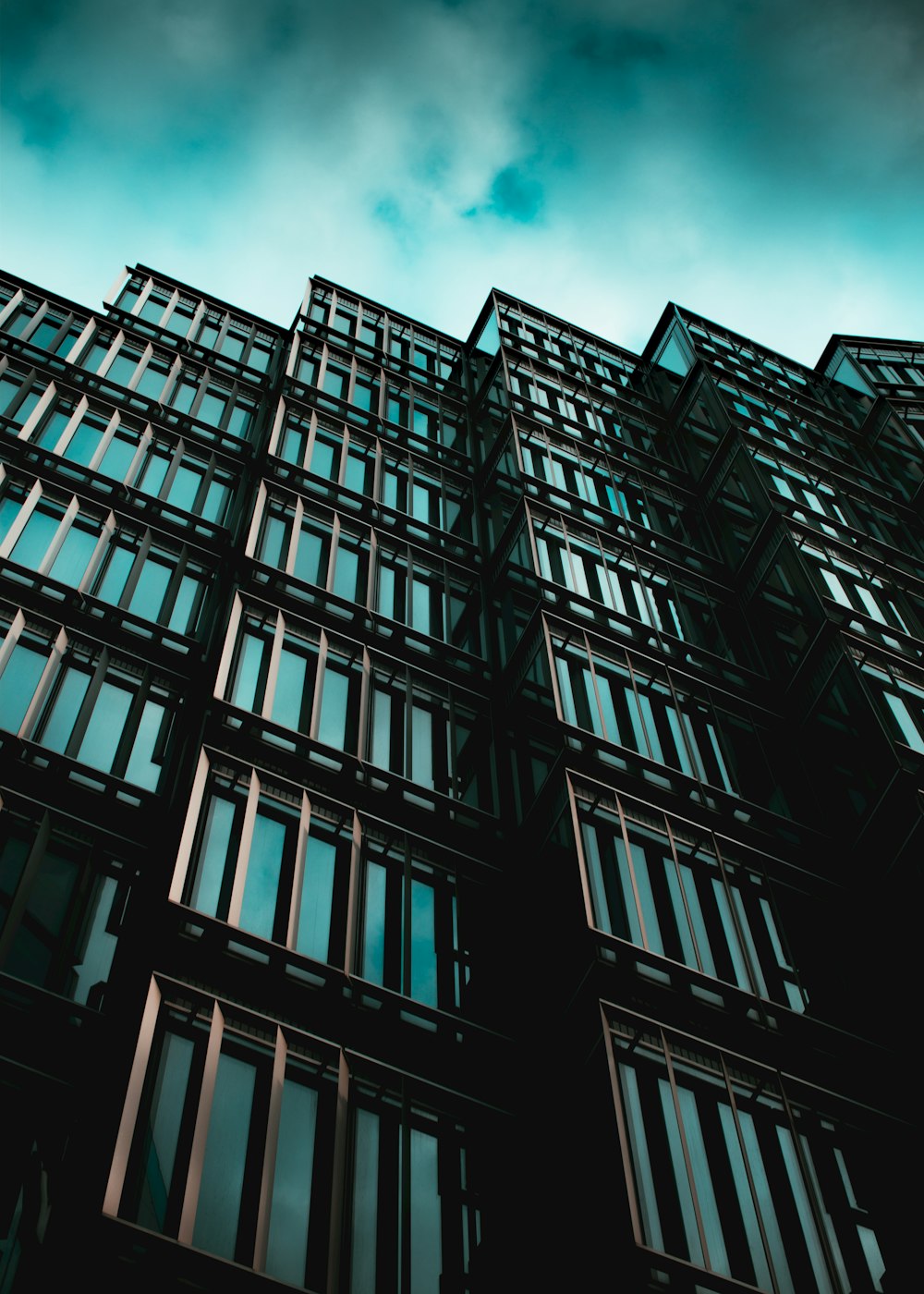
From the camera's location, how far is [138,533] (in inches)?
1100

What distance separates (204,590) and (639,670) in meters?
9.83

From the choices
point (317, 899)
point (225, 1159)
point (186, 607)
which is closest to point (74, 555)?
point (186, 607)

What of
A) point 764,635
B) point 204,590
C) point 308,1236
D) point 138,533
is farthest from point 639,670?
point 308,1236

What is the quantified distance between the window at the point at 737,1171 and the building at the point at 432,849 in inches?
2.4

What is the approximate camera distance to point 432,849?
21.5m

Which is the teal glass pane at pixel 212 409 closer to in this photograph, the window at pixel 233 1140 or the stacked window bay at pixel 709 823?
the stacked window bay at pixel 709 823

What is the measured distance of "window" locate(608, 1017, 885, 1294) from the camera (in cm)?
1519

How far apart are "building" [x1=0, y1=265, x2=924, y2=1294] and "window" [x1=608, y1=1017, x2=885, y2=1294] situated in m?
0.06

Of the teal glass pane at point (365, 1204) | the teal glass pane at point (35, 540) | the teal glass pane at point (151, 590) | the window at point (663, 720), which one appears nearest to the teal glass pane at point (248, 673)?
the teal glass pane at point (151, 590)

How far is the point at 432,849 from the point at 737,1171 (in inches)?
295

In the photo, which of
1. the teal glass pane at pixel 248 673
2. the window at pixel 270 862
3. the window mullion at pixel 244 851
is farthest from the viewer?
the teal glass pane at pixel 248 673

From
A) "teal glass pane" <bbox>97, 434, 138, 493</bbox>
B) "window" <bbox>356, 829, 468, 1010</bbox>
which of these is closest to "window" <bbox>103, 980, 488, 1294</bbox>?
"window" <bbox>356, 829, 468, 1010</bbox>

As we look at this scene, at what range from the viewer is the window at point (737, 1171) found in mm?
15188

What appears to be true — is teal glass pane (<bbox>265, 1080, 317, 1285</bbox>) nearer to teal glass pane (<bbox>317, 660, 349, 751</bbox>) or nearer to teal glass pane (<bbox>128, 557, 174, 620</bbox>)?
teal glass pane (<bbox>317, 660, 349, 751</bbox>)
